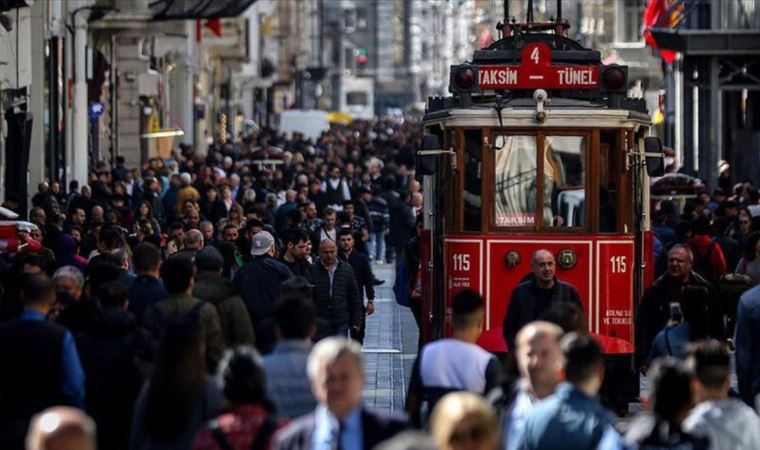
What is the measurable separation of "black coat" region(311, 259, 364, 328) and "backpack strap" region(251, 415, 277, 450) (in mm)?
9172

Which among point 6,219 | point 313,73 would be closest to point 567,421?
point 6,219

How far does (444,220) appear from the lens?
17719 mm

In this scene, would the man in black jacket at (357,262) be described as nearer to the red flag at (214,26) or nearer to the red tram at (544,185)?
the red tram at (544,185)

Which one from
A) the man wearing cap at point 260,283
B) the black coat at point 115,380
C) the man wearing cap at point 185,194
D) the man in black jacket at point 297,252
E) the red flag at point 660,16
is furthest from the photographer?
the red flag at point 660,16

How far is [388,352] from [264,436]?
14.5 m

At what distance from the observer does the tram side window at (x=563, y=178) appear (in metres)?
17.4

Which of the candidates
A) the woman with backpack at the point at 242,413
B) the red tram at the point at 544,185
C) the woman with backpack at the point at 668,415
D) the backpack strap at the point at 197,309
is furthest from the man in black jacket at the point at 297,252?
the woman with backpack at the point at 668,415

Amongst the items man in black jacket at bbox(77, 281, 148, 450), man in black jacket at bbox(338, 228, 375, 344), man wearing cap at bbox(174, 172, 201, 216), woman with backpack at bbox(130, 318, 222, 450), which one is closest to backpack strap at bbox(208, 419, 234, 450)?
woman with backpack at bbox(130, 318, 222, 450)

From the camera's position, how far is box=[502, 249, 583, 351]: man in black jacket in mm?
15312

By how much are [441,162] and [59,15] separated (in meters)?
22.4

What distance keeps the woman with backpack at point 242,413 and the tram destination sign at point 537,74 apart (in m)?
8.41

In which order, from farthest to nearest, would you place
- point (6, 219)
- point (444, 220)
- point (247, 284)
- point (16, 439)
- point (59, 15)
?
1. point (59, 15)
2. point (6, 219)
3. point (444, 220)
4. point (247, 284)
5. point (16, 439)

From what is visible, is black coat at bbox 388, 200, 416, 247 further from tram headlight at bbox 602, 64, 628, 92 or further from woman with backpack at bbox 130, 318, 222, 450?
woman with backpack at bbox 130, 318, 222, 450

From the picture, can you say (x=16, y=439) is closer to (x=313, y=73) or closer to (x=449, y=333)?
(x=449, y=333)
